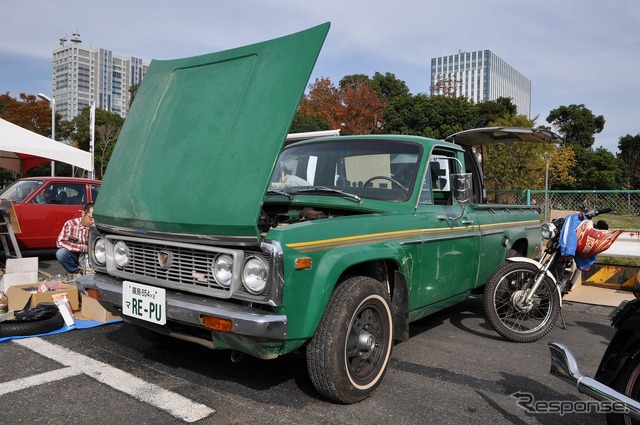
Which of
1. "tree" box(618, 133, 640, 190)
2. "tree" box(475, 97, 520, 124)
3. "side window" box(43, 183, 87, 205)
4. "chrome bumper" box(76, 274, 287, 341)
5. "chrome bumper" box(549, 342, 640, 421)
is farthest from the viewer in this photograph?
"tree" box(618, 133, 640, 190)

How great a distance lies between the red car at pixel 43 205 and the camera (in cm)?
888

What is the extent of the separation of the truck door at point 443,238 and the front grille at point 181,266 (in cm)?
167

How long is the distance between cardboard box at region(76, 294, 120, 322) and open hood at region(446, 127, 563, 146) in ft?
15.6

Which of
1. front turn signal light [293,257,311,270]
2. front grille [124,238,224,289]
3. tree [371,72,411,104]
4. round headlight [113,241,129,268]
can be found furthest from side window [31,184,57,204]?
tree [371,72,411,104]

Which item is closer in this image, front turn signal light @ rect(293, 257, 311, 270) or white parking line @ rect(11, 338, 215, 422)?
front turn signal light @ rect(293, 257, 311, 270)

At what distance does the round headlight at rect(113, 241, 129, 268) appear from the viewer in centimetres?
341

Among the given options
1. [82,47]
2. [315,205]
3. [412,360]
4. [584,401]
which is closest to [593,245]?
[584,401]

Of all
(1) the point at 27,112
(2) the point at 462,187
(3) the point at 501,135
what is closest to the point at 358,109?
(1) the point at 27,112

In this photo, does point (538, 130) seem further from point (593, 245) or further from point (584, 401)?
point (584, 401)

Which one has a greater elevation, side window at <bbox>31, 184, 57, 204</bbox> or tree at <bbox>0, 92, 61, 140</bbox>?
tree at <bbox>0, 92, 61, 140</bbox>

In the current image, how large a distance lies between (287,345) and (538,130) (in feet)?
14.5

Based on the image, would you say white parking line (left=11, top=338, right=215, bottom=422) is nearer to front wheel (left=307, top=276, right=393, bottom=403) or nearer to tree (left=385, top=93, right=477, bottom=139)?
front wheel (left=307, top=276, right=393, bottom=403)

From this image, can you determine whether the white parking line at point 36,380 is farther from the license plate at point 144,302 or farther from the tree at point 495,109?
the tree at point 495,109

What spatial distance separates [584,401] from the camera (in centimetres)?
335
